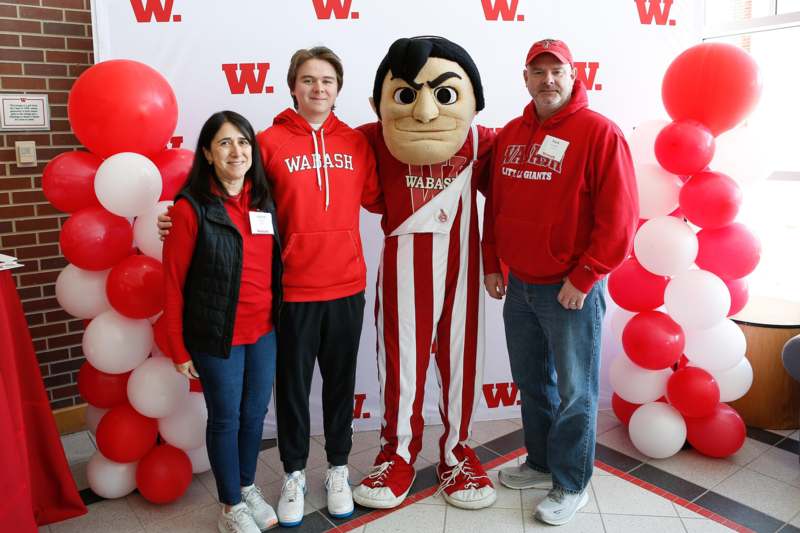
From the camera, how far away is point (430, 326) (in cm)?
238

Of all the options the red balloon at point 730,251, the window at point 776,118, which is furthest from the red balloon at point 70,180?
the window at point 776,118

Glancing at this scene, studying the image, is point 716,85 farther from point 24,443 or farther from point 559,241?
point 24,443

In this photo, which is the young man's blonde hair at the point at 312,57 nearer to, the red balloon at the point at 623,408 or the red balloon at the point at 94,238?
the red balloon at the point at 94,238

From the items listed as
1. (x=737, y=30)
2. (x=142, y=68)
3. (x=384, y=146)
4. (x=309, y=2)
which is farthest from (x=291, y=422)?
(x=737, y=30)

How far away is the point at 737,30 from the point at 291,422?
10.0 feet

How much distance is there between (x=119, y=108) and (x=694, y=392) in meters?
2.41

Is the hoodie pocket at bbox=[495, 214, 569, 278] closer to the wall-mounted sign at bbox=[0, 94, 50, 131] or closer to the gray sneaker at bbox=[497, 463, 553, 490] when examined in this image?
the gray sneaker at bbox=[497, 463, 553, 490]

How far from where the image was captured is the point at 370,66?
2.93 meters

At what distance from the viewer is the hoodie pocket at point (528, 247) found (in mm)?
2123

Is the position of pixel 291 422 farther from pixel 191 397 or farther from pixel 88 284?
pixel 88 284

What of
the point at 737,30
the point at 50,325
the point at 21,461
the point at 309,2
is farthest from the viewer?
the point at 737,30

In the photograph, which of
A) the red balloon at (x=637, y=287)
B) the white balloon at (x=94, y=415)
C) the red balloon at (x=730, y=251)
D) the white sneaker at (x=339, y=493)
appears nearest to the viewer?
the white sneaker at (x=339, y=493)

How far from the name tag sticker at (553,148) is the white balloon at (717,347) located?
1116mm

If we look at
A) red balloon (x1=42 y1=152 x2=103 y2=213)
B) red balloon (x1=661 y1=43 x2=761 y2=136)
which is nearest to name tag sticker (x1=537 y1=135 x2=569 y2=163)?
red balloon (x1=661 y1=43 x2=761 y2=136)
